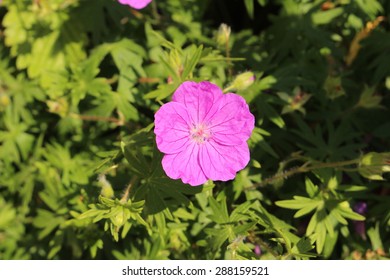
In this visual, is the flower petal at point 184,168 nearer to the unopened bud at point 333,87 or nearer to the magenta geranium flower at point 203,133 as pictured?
the magenta geranium flower at point 203,133

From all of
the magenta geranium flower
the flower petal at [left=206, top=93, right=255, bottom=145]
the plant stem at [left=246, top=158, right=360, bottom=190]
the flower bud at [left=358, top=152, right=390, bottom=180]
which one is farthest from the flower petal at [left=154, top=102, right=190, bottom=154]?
the flower bud at [left=358, top=152, right=390, bottom=180]

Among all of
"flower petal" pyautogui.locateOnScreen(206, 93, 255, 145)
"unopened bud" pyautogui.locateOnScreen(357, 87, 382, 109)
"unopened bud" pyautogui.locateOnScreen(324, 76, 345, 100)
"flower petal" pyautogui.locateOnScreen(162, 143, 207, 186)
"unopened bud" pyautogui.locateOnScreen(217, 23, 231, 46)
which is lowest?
"unopened bud" pyautogui.locateOnScreen(357, 87, 382, 109)

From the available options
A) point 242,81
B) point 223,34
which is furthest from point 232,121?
point 223,34

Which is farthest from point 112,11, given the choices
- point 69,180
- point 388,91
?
point 388,91

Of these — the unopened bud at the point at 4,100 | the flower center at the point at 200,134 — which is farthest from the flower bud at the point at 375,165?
the unopened bud at the point at 4,100

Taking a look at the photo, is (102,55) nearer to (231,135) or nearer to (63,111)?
(63,111)

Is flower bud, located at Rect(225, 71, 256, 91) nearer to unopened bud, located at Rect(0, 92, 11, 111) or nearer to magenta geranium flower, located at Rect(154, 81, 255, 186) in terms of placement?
magenta geranium flower, located at Rect(154, 81, 255, 186)

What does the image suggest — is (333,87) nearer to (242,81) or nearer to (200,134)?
(242,81)

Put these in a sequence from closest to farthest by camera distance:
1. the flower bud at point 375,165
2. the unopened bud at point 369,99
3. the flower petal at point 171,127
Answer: the flower petal at point 171,127, the flower bud at point 375,165, the unopened bud at point 369,99
